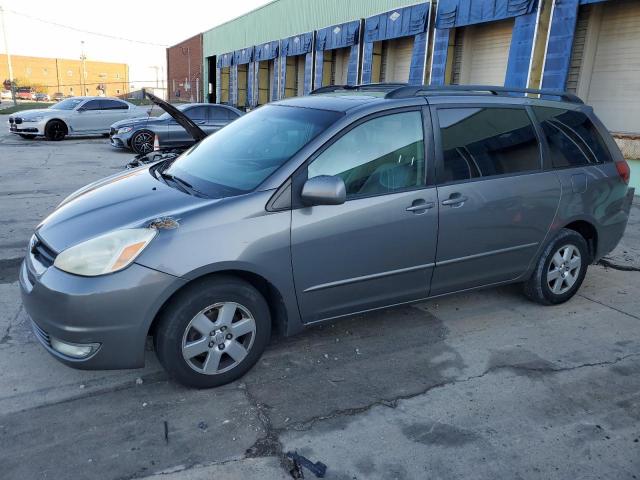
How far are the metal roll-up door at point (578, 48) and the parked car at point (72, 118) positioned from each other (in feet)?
44.0

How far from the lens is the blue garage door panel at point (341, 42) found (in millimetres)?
18672

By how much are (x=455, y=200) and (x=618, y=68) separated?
898 cm

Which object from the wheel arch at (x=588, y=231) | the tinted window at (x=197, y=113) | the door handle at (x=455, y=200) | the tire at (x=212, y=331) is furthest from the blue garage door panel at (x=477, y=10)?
the tire at (x=212, y=331)

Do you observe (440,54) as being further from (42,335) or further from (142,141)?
(42,335)

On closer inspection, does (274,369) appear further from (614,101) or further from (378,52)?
(378,52)

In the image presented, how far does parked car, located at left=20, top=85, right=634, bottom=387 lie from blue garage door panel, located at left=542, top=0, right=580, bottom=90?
7.06 meters

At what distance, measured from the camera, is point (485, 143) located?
3816 millimetres

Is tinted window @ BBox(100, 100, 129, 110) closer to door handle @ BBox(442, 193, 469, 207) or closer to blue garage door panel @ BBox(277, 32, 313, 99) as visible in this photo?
blue garage door panel @ BBox(277, 32, 313, 99)

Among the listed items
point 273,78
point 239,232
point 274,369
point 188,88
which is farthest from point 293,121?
point 188,88

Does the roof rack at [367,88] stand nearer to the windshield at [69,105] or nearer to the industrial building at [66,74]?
the windshield at [69,105]

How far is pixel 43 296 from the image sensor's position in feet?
9.05

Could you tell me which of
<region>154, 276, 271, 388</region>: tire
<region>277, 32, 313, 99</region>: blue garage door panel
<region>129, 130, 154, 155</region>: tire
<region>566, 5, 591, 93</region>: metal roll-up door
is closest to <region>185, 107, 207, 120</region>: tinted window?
<region>129, 130, 154, 155</region>: tire

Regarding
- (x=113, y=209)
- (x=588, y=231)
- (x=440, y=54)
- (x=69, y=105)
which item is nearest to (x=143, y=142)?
(x=69, y=105)

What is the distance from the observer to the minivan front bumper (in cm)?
265
